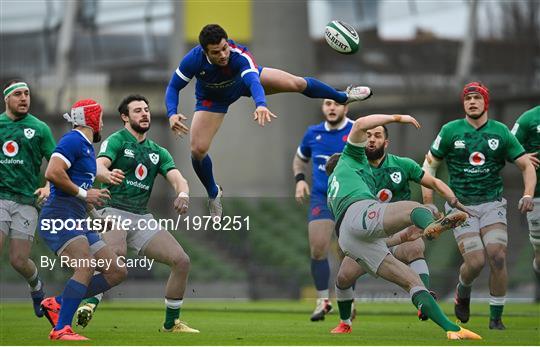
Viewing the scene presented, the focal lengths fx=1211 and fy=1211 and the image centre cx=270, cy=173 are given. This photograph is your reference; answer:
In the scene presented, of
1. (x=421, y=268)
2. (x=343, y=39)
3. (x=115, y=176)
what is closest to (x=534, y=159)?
(x=421, y=268)

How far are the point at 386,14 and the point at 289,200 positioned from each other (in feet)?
13.9

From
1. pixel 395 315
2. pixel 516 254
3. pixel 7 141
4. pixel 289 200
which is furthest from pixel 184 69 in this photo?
pixel 289 200

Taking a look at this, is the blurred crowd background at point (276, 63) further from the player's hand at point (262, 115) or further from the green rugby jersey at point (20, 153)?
the player's hand at point (262, 115)

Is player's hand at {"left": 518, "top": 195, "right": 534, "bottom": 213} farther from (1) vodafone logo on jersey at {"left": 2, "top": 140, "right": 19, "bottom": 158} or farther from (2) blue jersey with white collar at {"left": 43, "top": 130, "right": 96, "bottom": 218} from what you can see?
(1) vodafone logo on jersey at {"left": 2, "top": 140, "right": 19, "bottom": 158}

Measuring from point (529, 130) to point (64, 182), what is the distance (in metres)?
5.74

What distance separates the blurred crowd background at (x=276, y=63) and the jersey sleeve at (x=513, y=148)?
9621 millimetres

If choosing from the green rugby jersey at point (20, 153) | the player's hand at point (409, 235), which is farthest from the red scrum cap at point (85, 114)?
the player's hand at point (409, 235)

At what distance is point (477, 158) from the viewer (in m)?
13.3

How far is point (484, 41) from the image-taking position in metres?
24.1

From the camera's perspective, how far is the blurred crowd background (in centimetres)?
2359

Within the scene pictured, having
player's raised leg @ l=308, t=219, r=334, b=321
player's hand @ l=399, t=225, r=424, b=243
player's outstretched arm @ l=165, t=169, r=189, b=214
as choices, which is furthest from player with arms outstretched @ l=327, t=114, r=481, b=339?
player's raised leg @ l=308, t=219, r=334, b=321

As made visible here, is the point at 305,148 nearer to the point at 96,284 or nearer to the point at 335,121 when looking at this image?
the point at 335,121

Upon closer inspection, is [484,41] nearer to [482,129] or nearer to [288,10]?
[288,10]

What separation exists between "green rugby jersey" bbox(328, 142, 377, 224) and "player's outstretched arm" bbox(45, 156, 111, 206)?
2.21 meters
